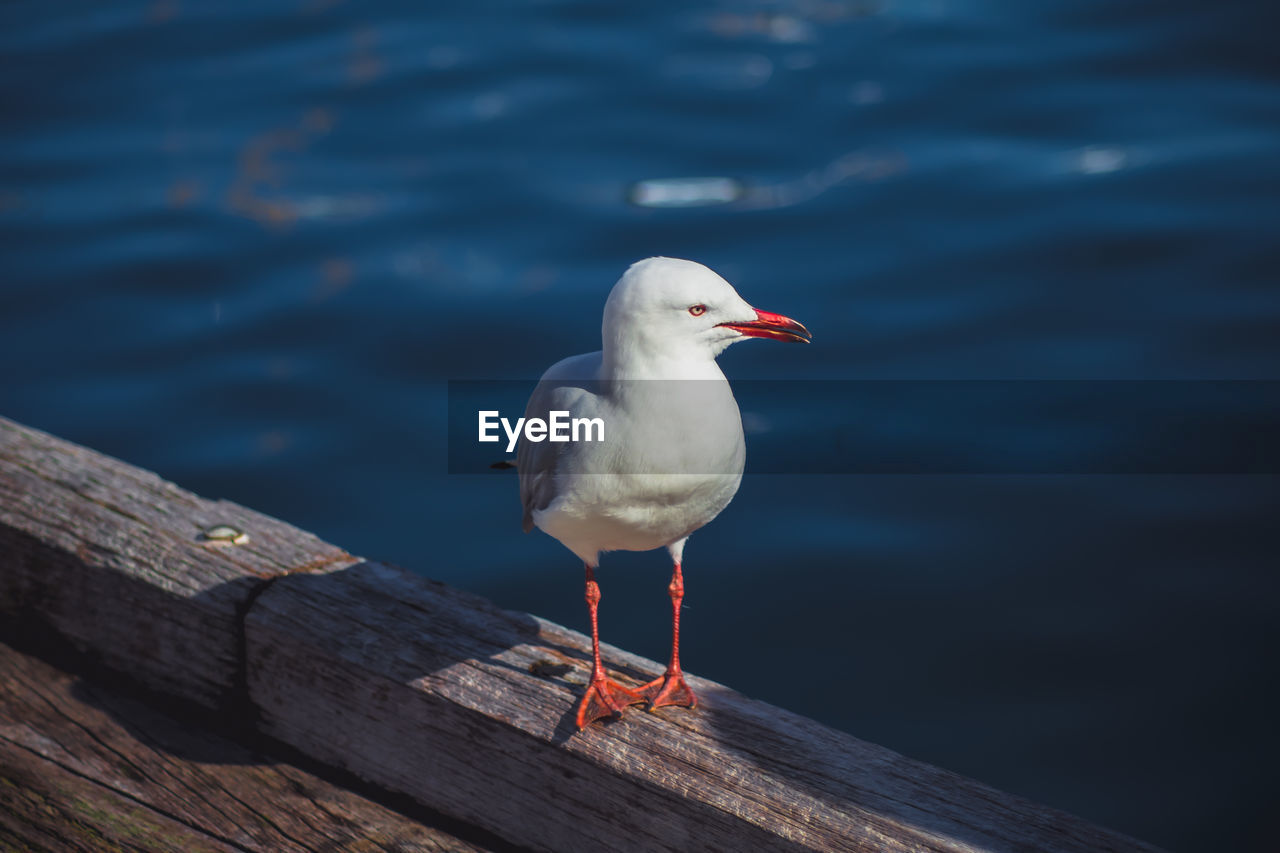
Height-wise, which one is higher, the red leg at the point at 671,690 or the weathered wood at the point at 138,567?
the weathered wood at the point at 138,567

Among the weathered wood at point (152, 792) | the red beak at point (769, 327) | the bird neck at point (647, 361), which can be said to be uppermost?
the red beak at point (769, 327)

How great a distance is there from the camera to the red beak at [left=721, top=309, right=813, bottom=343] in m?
2.61

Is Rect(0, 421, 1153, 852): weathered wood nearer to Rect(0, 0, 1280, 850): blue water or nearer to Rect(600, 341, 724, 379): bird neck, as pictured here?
Rect(600, 341, 724, 379): bird neck

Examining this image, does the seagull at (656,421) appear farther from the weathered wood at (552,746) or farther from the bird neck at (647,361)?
the weathered wood at (552,746)

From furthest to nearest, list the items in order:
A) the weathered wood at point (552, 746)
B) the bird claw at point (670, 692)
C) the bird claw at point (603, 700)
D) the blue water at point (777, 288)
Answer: the blue water at point (777, 288)
the bird claw at point (670, 692)
the bird claw at point (603, 700)
the weathered wood at point (552, 746)

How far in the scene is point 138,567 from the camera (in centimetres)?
285

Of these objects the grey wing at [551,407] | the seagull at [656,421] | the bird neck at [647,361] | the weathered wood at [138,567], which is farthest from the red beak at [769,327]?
the weathered wood at [138,567]

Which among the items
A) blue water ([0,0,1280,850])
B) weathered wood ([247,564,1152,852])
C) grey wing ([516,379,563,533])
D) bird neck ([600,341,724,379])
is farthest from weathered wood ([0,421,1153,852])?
blue water ([0,0,1280,850])

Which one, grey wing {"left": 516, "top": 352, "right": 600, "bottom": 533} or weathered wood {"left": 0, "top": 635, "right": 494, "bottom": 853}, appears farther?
grey wing {"left": 516, "top": 352, "right": 600, "bottom": 533}

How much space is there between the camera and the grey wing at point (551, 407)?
2.72m

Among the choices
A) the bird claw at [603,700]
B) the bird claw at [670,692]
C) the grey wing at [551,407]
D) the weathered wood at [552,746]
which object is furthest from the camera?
the grey wing at [551,407]

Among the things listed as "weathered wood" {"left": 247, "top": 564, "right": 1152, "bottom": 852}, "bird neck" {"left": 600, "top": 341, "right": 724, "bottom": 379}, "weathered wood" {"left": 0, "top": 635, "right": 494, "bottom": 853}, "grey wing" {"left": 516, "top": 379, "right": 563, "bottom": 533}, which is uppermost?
"bird neck" {"left": 600, "top": 341, "right": 724, "bottom": 379}

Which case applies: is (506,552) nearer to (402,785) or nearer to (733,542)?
(733,542)

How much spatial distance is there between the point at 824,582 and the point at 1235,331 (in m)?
2.50
